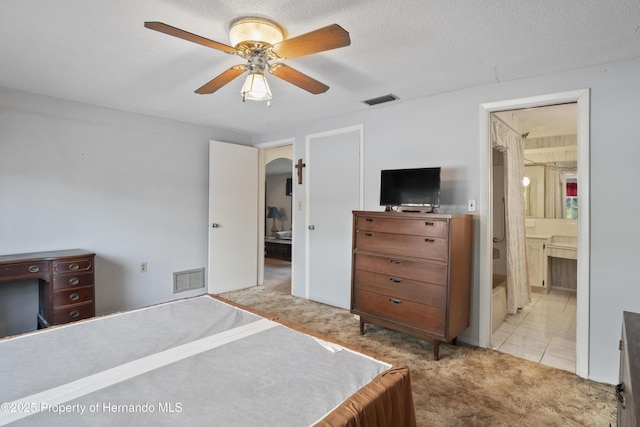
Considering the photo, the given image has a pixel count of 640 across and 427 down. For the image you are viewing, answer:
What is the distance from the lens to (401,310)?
276 centimetres

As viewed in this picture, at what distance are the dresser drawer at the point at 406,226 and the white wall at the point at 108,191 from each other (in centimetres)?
246

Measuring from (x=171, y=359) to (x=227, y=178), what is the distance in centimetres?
348

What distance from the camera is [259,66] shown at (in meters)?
1.92

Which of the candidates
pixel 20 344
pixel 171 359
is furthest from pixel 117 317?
pixel 171 359

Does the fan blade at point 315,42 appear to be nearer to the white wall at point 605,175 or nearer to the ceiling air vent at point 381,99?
the ceiling air vent at point 381,99

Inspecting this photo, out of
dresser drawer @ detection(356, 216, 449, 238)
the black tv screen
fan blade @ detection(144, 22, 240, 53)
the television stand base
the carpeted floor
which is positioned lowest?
the carpeted floor

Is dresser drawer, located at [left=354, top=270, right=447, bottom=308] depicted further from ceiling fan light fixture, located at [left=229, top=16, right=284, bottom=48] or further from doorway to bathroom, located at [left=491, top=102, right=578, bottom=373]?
ceiling fan light fixture, located at [left=229, top=16, right=284, bottom=48]

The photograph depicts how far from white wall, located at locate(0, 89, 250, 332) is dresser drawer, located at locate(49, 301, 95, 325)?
1.69 ft

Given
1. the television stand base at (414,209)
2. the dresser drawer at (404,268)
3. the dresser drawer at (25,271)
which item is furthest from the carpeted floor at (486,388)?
the dresser drawer at (25,271)

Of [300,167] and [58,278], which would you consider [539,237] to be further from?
[58,278]

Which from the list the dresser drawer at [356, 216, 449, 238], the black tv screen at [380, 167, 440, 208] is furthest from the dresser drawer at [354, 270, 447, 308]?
the black tv screen at [380, 167, 440, 208]

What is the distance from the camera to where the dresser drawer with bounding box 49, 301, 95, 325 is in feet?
9.31

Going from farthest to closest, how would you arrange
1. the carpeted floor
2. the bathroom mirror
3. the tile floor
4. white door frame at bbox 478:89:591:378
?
the bathroom mirror → the tile floor → white door frame at bbox 478:89:591:378 → the carpeted floor

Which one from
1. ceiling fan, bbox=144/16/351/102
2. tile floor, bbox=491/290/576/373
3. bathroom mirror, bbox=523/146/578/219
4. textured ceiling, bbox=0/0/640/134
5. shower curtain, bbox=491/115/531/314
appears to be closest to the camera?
ceiling fan, bbox=144/16/351/102
